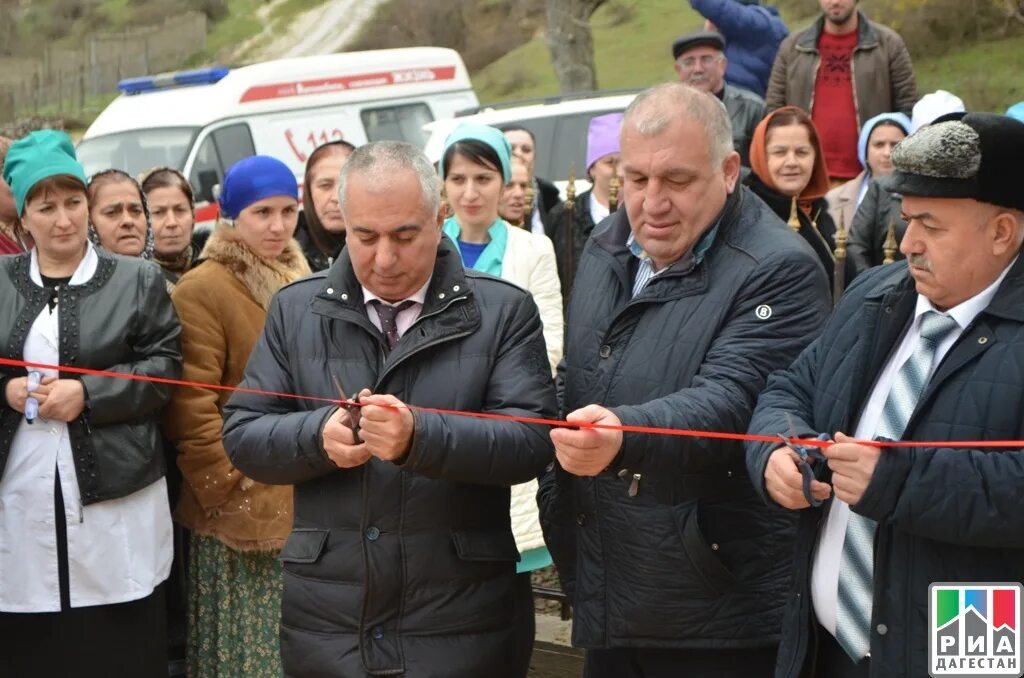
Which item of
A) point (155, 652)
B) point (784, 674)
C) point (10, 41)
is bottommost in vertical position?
point (155, 652)

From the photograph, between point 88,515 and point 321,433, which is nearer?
point 321,433

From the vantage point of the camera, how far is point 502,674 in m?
3.85

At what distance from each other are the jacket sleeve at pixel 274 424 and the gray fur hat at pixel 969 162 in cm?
162

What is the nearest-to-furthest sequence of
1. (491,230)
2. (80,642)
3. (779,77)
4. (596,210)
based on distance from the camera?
1. (80,642)
2. (491,230)
3. (596,210)
4. (779,77)

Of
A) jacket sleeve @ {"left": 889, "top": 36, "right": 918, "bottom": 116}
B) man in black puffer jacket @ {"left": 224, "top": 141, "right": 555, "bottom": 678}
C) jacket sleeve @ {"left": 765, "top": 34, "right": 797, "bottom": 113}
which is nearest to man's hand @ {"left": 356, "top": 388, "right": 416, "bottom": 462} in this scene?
man in black puffer jacket @ {"left": 224, "top": 141, "right": 555, "bottom": 678}

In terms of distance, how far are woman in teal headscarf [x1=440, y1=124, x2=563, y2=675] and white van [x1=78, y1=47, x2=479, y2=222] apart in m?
9.71

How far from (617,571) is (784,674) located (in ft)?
1.91

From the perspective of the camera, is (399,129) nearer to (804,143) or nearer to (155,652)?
(804,143)

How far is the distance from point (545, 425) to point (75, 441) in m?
1.98

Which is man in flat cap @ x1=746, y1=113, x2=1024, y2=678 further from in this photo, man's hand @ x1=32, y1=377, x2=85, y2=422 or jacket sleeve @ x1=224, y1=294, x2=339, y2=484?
man's hand @ x1=32, y1=377, x2=85, y2=422

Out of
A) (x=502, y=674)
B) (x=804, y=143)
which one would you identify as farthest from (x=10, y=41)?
(x=502, y=674)

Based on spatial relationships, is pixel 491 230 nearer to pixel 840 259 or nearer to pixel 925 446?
pixel 840 259

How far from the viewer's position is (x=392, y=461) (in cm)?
359

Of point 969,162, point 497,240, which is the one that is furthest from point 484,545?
point 497,240
